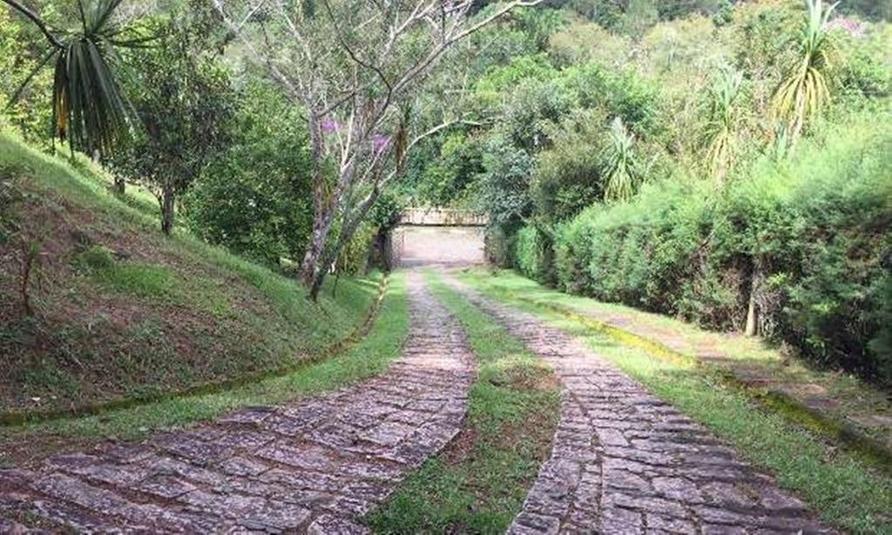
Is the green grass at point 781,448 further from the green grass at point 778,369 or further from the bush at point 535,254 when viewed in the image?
the bush at point 535,254

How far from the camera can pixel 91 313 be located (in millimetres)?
7574

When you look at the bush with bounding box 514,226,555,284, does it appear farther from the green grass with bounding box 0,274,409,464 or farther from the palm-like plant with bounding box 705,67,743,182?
the green grass with bounding box 0,274,409,464

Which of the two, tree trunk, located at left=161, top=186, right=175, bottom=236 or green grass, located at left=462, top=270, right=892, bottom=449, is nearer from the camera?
green grass, located at left=462, top=270, right=892, bottom=449

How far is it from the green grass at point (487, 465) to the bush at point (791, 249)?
3400mm

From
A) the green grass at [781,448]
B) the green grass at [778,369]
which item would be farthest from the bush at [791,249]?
the green grass at [781,448]

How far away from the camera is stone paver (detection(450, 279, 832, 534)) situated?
455 cm

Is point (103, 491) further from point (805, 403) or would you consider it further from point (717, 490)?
point (805, 403)

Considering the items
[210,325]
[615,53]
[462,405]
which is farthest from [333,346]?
[615,53]

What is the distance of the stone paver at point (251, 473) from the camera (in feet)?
13.1

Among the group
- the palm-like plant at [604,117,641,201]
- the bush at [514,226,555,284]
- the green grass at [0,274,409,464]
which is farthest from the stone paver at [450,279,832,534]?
the bush at [514,226,555,284]

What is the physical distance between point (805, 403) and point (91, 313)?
23.2 feet

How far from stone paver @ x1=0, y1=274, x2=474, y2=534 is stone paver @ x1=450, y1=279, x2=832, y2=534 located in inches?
39.5

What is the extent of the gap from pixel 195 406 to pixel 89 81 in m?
2.80

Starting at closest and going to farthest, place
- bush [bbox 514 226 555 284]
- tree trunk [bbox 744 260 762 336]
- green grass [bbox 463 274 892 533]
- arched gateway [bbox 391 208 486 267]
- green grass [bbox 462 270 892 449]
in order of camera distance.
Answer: green grass [bbox 463 274 892 533] → green grass [bbox 462 270 892 449] → tree trunk [bbox 744 260 762 336] → bush [bbox 514 226 555 284] → arched gateway [bbox 391 208 486 267]
